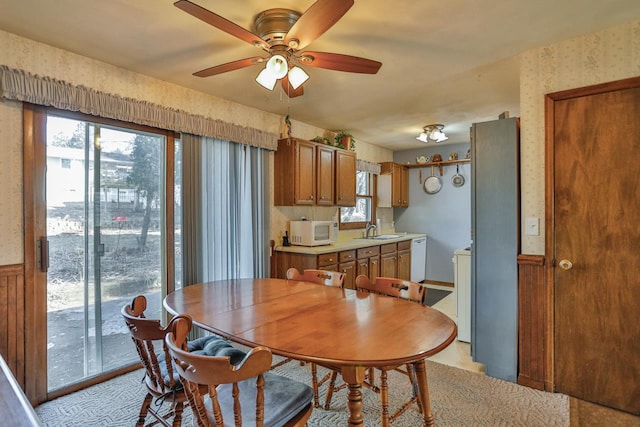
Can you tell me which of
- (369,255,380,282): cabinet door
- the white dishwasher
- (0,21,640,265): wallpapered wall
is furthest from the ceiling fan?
the white dishwasher

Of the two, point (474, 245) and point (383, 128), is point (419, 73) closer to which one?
point (474, 245)

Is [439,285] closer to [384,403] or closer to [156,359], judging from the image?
[384,403]

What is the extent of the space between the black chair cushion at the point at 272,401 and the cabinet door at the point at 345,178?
120 inches

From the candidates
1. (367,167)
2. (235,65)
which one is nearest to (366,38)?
(235,65)

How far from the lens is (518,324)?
241 centimetres

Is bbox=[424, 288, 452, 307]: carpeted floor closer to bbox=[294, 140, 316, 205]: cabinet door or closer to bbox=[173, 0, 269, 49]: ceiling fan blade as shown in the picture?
bbox=[294, 140, 316, 205]: cabinet door

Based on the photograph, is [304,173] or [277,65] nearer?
[277,65]

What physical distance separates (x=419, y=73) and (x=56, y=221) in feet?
9.56

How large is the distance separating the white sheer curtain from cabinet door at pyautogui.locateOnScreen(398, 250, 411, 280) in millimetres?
2381

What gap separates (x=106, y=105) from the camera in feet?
7.95

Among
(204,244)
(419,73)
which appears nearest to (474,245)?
(419,73)

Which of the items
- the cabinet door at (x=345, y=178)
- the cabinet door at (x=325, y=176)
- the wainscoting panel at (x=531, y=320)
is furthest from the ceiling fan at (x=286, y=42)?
the cabinet door at (x=345, y=178)

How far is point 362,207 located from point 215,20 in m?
4.35

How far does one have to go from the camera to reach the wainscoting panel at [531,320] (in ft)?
7.58
